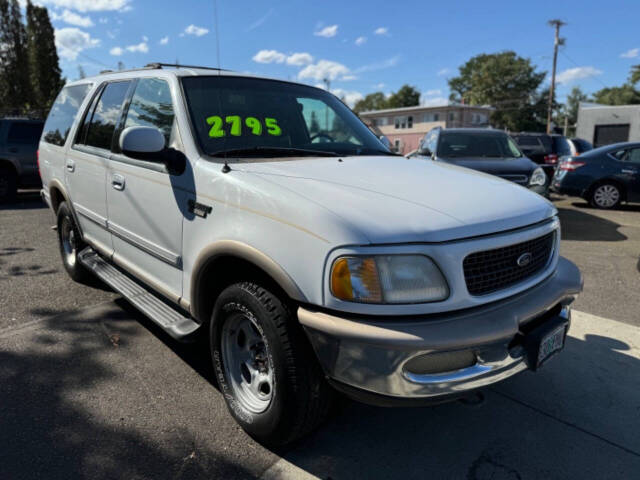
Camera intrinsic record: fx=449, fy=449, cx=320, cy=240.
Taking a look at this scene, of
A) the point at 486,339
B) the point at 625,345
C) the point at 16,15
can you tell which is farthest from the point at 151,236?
the point at 16,15

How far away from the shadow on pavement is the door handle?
1.20 m

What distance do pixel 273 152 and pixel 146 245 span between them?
1.07 m

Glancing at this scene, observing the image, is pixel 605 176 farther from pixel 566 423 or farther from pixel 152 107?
pixel 152 107

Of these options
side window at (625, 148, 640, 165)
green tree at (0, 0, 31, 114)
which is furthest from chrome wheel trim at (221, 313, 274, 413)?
green tree at (0, 0, 31, 114)

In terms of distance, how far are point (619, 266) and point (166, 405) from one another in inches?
222

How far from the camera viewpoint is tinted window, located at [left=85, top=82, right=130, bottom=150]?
349cm

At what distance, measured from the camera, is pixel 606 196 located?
10188 mm

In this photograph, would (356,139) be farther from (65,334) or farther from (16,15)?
(16,15)

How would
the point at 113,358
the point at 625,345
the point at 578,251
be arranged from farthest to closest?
1. the point at 578,251
2. the point at 625,345
3. the point at 113,358

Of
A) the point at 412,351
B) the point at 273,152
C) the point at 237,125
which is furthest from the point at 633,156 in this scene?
the point at 412,351

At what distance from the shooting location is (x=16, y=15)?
32.5 metres

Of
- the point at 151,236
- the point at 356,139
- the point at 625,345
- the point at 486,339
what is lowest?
the point at 625,345

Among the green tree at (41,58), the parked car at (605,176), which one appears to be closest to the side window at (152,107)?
the parked car at (605,176)

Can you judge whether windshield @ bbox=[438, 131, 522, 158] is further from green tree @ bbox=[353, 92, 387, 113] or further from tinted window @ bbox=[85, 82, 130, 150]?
green tree @ bbox=[353, 92, 387, 113]
